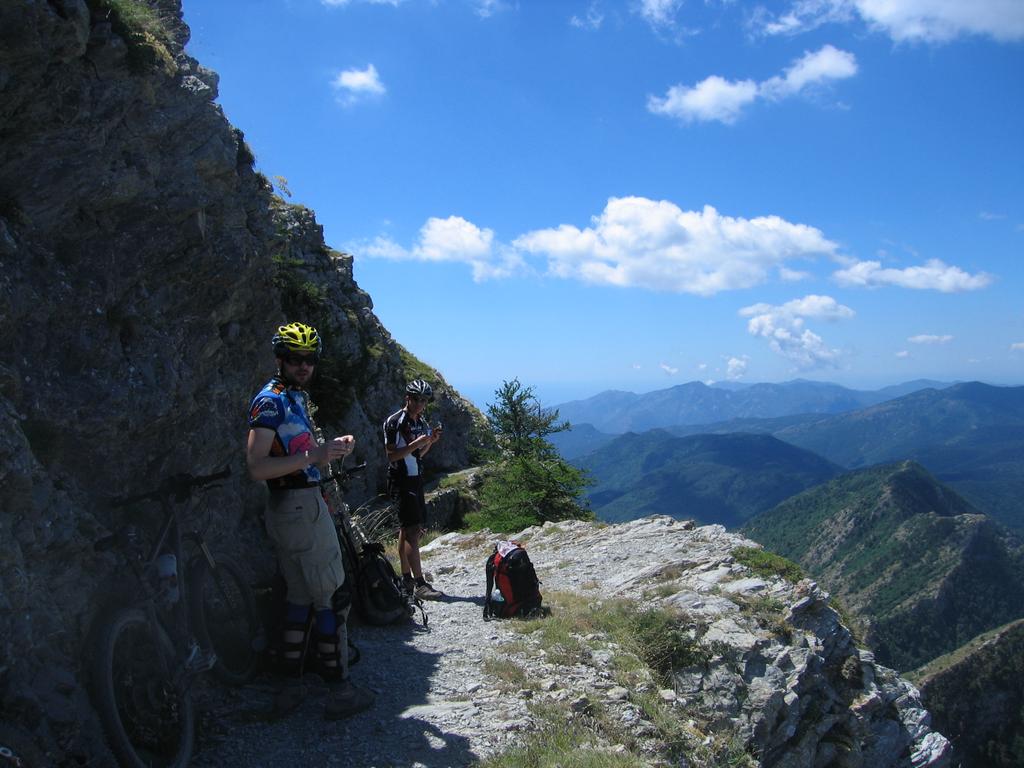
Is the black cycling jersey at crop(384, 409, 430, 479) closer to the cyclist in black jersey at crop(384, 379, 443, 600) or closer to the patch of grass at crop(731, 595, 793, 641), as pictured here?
the cyclist in black jersey at crop(384, 379, 443, 600)

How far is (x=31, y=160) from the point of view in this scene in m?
5.27

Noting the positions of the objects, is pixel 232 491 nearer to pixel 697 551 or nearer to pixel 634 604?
pixel 634 604

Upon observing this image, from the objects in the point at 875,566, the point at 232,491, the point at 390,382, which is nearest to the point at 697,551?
the point at 232,491

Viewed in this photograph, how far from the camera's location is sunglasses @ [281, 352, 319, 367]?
591 centimetres

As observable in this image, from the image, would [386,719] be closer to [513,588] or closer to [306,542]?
[306,542]

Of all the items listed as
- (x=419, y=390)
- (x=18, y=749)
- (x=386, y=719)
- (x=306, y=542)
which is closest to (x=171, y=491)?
(x=306, y=542)

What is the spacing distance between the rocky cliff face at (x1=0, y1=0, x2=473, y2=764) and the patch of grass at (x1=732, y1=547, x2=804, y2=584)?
8612 millimetres

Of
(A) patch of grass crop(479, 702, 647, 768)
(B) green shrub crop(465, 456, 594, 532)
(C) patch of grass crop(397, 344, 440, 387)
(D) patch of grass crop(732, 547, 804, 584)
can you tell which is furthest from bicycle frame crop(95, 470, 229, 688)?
(C) patch of grass crop(397, 344, 440, 387)

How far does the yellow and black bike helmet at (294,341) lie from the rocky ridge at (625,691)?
3226 mm

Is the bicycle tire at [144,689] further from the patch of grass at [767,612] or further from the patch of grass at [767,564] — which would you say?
the patch of grass at [767,564]

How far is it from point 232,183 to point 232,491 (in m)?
3.62

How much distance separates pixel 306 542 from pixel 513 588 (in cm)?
491

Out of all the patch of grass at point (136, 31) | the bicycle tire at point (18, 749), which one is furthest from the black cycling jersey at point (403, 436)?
the bicycle tire at point (18, 749)

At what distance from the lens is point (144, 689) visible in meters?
5.02
